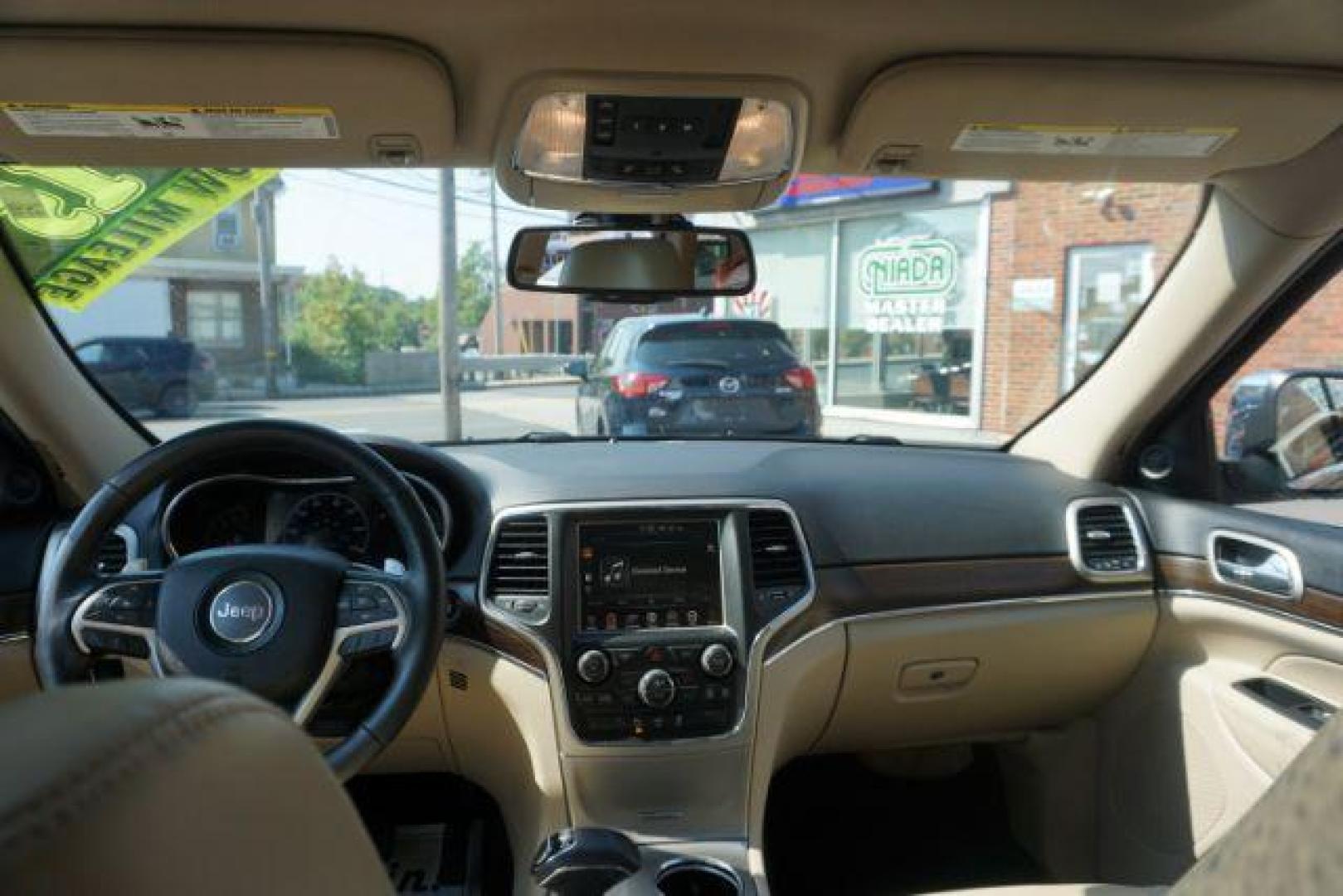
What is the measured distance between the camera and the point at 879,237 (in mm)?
10195

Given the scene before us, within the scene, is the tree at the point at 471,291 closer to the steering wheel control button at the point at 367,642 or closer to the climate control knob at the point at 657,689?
the climate control knob at the point at 657,689

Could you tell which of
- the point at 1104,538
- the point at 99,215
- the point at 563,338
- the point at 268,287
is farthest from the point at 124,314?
the point at 1104,538

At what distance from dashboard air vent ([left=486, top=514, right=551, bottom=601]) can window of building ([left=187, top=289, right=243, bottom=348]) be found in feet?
7.25

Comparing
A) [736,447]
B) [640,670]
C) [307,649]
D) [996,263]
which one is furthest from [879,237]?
[307,649]

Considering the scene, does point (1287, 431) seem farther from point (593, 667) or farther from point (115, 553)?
point (115, 553)

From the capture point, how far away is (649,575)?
107 inches

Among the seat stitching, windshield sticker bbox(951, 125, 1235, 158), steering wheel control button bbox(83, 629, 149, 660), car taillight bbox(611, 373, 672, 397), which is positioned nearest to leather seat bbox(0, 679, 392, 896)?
the seat stitching

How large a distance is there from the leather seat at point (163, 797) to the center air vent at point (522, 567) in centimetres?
181

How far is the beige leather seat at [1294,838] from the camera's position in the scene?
0.56 m

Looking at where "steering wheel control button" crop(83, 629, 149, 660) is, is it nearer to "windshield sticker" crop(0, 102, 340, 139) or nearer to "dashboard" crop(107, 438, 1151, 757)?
"dashboard" crop(107, 438, 1151, 757)

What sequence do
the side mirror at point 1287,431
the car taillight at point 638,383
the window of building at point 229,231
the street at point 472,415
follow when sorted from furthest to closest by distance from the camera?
the car taillight at point 638,383 → the window of building at point 229,231 → the street at point 472,415 → the side mirror at point 1287,431

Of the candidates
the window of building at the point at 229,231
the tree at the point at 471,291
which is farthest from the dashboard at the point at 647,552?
the tree at the point at 471,291

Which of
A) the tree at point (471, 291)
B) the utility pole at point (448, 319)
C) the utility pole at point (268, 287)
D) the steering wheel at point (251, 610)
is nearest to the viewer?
the steering wheel at point (251, 610)

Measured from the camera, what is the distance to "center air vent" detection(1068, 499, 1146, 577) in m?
3.04
